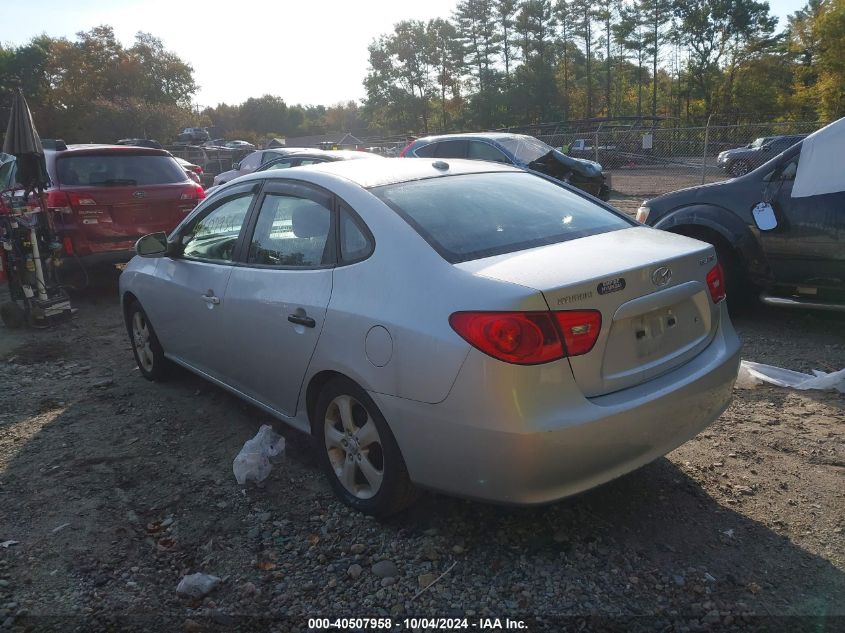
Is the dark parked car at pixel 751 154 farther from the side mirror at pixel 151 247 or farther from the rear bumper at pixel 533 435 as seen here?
the rear bumper at pixel 533 435

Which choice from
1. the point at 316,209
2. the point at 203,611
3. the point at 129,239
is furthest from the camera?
the point at 129,239

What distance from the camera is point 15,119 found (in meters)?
7.18

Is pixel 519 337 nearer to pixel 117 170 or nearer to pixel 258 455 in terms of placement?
pixel 258 455

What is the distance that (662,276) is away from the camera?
2975 mm

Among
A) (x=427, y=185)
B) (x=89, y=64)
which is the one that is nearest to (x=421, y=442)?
(x=427, y=185)

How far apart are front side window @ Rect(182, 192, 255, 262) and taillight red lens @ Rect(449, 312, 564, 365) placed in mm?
2097

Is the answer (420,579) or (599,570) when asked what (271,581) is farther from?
(599,570)

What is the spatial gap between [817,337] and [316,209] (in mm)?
4378

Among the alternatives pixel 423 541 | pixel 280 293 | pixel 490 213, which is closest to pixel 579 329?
pixel 490 213

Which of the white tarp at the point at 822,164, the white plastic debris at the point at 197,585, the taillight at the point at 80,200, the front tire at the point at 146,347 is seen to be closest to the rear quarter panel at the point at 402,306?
the white plastic debris at the point at 197,585

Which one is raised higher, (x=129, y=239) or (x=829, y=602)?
(x=129, y=239)

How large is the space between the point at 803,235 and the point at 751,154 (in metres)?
15.1

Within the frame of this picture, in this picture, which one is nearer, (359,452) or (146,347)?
(359,452)

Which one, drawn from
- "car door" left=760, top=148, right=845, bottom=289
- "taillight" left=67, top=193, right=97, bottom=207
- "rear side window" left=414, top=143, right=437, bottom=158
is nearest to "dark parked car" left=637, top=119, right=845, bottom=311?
"car door" left=760, top=148, right=845, bottom=289
